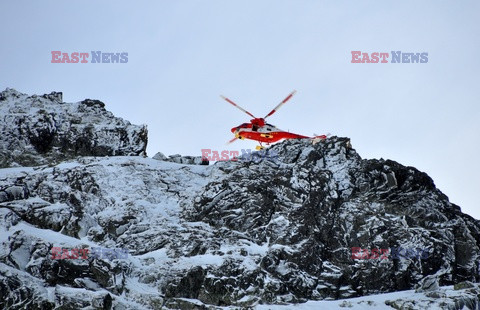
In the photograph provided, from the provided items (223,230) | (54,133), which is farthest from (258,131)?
(54,133)

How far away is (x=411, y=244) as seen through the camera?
8981cm

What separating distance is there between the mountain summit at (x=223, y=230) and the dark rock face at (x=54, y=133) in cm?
33

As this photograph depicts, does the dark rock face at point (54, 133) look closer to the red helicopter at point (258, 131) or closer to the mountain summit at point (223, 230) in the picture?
the mountain summit at point (223, 230)

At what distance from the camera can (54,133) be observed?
10719 cm

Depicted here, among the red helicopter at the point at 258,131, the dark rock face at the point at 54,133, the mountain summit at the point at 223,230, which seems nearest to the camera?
the mountain summit at the point at 223,230

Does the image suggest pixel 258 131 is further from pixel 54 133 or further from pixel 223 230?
pixel 54 133

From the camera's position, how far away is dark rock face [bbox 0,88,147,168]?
345 feet

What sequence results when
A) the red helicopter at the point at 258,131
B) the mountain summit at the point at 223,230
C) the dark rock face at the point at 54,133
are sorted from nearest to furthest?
the mountain summit at the point at 223,230 < the red helicopter at the point at 258,131 < the dark rock face at the point at 54,133

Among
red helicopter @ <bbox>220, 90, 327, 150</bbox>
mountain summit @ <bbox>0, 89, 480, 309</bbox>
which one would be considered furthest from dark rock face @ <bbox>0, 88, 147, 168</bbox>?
red helicopter @ <bbox>220, 90, 327, 150</bbox>

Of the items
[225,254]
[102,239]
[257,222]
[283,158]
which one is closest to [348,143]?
[283,158]

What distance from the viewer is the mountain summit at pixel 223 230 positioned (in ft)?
273

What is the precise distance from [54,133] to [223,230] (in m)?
29.0

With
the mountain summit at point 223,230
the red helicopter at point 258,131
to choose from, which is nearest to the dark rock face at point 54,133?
the mountain summit at point 223,230

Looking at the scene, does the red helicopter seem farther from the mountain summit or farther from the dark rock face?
the dark rock face
